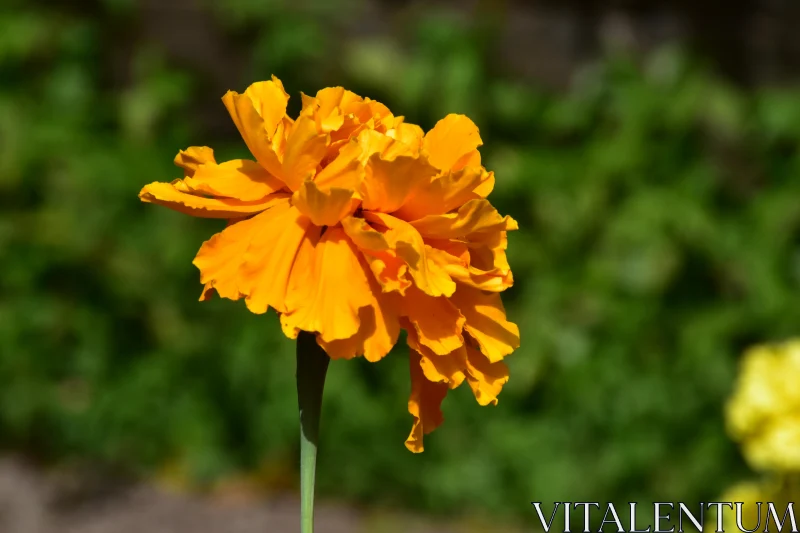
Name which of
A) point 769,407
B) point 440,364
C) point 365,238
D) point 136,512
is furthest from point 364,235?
point 136,512

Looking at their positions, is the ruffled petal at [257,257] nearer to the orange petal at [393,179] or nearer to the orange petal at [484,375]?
the orange petal at [393,179]

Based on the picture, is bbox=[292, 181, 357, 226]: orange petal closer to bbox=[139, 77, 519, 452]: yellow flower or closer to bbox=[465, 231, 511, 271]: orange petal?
bbox=[139, 77, 519, 452]: yellow flower

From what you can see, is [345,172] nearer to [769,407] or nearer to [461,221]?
[461,221]

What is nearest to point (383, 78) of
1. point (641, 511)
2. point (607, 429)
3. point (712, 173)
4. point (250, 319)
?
point (250, 319)

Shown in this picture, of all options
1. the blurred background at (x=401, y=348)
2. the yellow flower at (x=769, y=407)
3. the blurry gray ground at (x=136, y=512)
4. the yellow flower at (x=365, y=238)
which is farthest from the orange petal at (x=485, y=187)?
the blurry gray ground at (x=136, y=512)

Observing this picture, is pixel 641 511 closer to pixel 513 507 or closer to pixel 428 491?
pixel 513 507

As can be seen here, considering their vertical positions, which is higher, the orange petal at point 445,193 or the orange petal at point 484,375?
the orange petal at point 445,193
